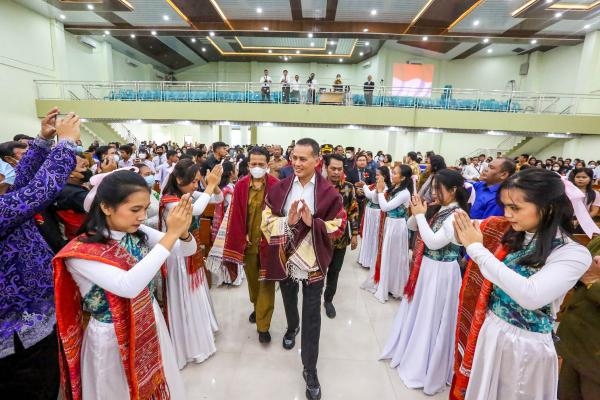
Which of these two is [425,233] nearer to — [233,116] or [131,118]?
[233,116]

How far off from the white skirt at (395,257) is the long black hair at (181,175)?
2362 millimetres

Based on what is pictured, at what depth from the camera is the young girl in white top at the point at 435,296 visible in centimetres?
232

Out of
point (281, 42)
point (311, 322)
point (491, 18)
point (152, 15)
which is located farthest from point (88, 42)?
point (311, 322)

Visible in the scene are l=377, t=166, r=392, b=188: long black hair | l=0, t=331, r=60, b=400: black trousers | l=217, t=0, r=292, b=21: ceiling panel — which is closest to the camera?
l=0, t=331, r=60, b=400: black trousers

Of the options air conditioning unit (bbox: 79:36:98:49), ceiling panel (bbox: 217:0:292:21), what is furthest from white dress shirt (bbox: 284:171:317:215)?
air conditioning unit (bbox: 79:36:98:49)

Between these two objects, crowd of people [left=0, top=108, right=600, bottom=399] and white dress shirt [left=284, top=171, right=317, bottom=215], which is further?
white dress shirt [left=284, top=171, right=317, bottom=215]

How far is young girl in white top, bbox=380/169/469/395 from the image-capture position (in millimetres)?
2320

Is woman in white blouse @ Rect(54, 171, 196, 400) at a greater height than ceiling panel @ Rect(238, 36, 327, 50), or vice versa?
ceiling panel @ Rect(238, 36, 327, 50)

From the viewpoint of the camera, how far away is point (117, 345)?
60.9 inches

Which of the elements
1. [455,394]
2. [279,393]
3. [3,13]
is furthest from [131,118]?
[455,394]

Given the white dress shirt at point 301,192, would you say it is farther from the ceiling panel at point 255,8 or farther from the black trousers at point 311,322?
the ceiling panel at point 255,8

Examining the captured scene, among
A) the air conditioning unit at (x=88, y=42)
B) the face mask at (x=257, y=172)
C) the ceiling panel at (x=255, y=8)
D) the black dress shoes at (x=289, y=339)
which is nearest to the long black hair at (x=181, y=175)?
the face mask at (x=257, y=172)

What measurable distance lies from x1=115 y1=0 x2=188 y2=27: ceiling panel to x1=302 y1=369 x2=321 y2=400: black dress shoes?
12.9 metres

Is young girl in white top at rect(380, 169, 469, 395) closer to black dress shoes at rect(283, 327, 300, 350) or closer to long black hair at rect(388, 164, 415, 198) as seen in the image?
black dress shoes at rect(283, 327, 300, 350)
